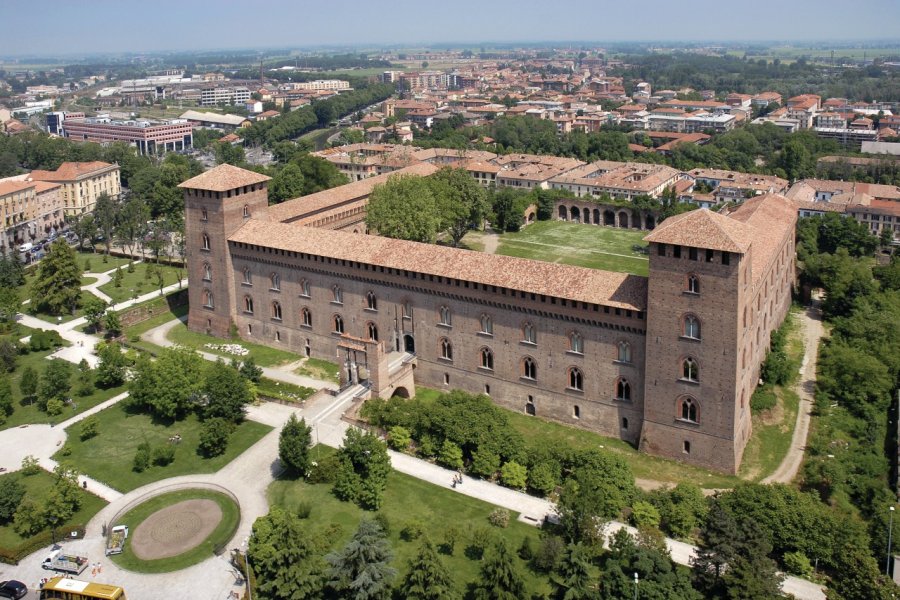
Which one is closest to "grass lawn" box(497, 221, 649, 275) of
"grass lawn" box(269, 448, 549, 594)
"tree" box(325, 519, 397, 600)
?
"grass lawn" box(269, 448, 549, 594)

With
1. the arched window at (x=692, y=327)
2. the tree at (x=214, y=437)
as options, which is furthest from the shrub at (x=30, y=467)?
the arched window at (x=692, y=327)

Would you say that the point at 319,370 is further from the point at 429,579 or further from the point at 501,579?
the point at 501,579

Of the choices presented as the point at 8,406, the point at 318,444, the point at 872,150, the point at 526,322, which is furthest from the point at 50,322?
the point at 872,150

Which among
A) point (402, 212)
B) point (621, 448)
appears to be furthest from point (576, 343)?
point (402, 212)

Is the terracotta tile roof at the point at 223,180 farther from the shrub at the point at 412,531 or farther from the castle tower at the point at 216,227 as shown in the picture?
the shrub at the point at 412,531

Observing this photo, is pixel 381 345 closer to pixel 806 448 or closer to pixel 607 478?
pixel 607 478
